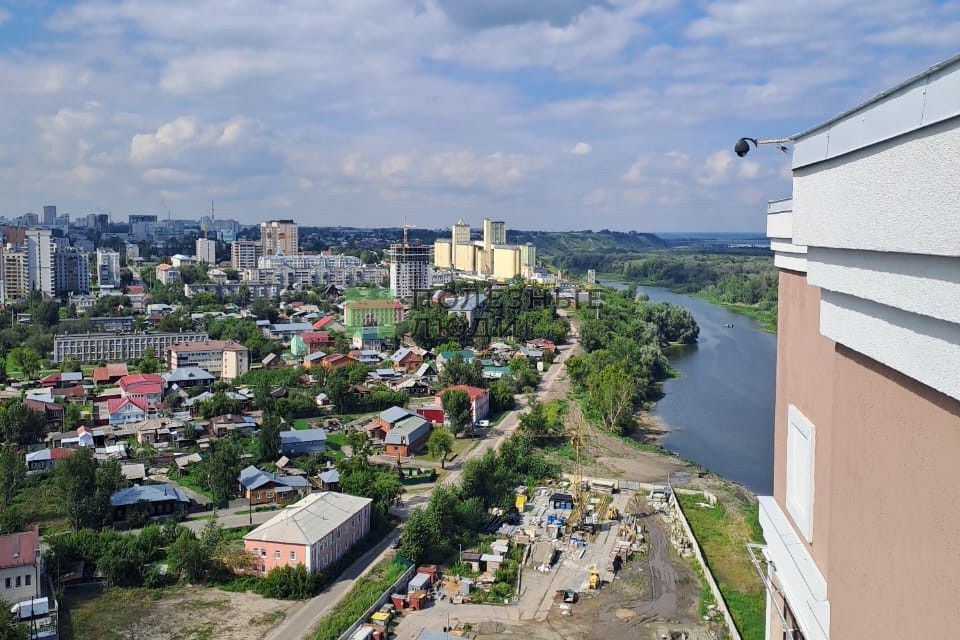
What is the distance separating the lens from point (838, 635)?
2.05 ft

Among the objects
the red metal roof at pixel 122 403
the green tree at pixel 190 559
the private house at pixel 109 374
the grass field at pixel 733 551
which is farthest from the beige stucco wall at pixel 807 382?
the private house at pixel 109 374

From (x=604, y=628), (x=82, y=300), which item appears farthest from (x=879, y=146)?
(x=82, y=300)

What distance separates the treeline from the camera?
29.1 feet

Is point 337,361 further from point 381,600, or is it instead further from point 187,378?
point 381,600

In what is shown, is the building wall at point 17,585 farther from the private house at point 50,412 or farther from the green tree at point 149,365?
the green tree at point 149,365

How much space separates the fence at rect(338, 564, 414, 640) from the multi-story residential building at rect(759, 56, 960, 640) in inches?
142

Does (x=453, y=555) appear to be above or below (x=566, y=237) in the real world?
below

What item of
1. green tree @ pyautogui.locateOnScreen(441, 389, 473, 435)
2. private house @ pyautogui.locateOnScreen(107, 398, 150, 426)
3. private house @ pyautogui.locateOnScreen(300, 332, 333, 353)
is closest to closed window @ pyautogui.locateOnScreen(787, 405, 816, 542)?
green tree @ pyautogui.locateOnScreen(441, 389, 473, 435)

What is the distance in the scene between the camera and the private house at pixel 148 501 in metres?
5.59

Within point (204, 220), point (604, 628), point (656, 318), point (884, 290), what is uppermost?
point (204, 220)

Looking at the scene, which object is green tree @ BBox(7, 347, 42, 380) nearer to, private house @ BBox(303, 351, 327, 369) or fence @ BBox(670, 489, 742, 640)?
private house @ BBox(303, 351, 327, 369)

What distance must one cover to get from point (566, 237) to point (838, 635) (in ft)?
180

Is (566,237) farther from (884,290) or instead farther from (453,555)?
(884,290)

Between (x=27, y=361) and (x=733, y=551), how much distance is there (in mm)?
9674
